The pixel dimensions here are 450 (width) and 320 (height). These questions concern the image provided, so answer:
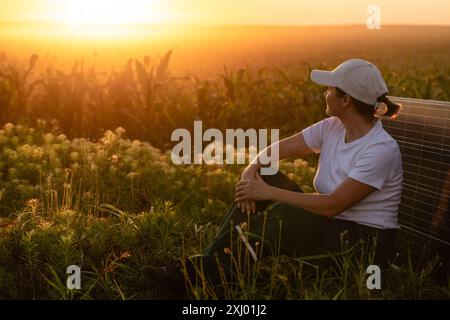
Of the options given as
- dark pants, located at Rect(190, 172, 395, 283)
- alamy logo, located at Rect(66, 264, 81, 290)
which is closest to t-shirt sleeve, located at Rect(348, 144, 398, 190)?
dark pants, located at Rect(190, 172, 395, 283)

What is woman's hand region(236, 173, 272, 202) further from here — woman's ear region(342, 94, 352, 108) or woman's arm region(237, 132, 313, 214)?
woman's ear region(342, 94, 352, 108)

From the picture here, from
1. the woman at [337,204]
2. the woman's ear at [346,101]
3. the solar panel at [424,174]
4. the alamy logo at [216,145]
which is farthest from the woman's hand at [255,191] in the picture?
the alamy logo at [216,145]

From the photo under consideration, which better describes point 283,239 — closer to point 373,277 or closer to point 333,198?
point 333,198

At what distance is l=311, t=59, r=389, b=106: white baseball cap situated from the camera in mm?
3510

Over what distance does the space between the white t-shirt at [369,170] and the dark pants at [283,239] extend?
73 mm

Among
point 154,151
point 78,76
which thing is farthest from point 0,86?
point 154,151

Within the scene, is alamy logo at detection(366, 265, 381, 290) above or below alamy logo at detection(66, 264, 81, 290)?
above

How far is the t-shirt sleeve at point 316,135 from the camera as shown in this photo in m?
3.94

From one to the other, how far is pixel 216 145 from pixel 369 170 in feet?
9.97

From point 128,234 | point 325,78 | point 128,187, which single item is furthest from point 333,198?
point 128,187

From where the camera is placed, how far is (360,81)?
351cm

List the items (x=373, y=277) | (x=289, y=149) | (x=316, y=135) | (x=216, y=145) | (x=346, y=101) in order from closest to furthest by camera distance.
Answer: (x=373, y=277) < (x=346, y=101) < (x=316, y=135) < (x=289, y=149) < (x=216, y=145)

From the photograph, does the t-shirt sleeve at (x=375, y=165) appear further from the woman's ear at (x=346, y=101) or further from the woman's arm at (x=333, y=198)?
the woman's ear at (x=346, y=101)

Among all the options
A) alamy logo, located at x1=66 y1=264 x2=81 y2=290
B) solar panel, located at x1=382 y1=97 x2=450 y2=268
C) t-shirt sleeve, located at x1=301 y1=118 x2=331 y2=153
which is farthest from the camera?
t-shirt sleeve, located at x1=301 y1=118 x2=331 y2=153
